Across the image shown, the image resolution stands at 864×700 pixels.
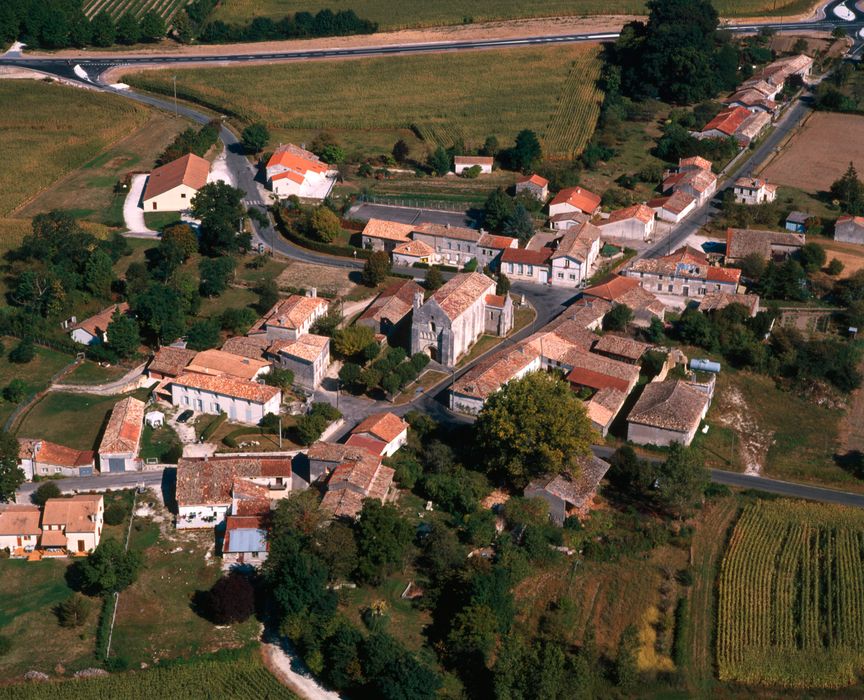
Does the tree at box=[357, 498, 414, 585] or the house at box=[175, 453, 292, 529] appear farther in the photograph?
the house at box=[175, 453, 292, 529]

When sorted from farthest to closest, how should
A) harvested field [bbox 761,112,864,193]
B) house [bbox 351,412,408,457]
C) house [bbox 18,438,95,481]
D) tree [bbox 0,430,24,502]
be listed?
harvested field [bbox 761,112,864,193], house [bbox 351,412,408,457], house [bbox 18,438,95,481], tree [bbox 0,430,24,502]

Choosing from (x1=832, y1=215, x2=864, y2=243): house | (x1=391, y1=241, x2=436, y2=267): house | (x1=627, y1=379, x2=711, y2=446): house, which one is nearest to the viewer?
(x1=627, y1=379, x2=711, y2=446): house

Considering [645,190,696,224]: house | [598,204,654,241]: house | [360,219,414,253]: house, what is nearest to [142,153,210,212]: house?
[360,219,414,253]: house

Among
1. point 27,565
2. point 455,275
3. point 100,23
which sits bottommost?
point 27,565

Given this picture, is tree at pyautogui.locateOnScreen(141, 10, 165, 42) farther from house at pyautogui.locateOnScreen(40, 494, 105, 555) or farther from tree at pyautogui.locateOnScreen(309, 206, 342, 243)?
house at pyautogui.locateOnScreen(40, 494, 105, 555)

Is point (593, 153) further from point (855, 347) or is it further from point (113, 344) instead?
point (113, 344)

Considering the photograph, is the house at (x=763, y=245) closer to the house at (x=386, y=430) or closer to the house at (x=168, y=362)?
the house at (x=386, y=430)

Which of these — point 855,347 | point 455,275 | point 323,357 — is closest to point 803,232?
point 855,347
